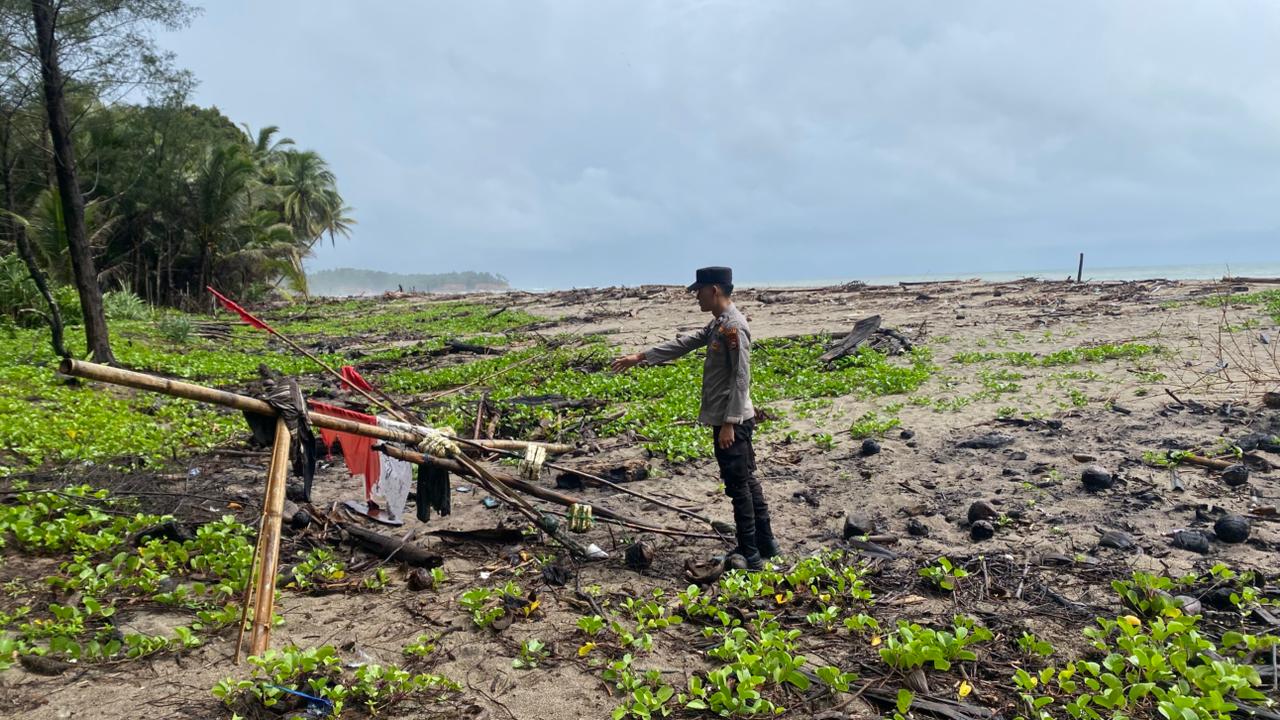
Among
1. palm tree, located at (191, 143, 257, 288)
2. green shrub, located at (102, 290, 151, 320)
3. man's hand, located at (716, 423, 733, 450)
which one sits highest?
palm tree, located at (191, 143, 257, 288)

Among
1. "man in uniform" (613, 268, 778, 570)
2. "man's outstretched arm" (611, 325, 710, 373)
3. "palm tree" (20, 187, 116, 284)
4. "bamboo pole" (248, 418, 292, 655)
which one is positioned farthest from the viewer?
"palm tree" (20, 187, 116, 284)

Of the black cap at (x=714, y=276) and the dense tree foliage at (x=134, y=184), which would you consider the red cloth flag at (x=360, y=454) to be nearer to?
the black cap at (x=714, y=276)

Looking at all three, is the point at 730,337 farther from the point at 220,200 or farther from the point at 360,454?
the point at 220,200

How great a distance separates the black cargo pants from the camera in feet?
17.0

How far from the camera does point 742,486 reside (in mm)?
5230

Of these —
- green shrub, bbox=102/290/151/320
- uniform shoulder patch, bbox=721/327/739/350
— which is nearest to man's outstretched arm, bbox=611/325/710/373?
uniform shoulder patch, bbox=721/327/739/350

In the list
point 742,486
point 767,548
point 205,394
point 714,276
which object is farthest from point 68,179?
point 767,548

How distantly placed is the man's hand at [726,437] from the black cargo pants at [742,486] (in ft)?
0.09

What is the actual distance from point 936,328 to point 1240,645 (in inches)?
531

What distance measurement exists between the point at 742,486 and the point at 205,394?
3.55m

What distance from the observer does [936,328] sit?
53.9 feet

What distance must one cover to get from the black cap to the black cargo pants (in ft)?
3.59

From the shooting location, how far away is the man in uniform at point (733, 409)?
16.9 ft

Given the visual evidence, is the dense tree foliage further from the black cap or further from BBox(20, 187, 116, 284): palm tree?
the black cap
